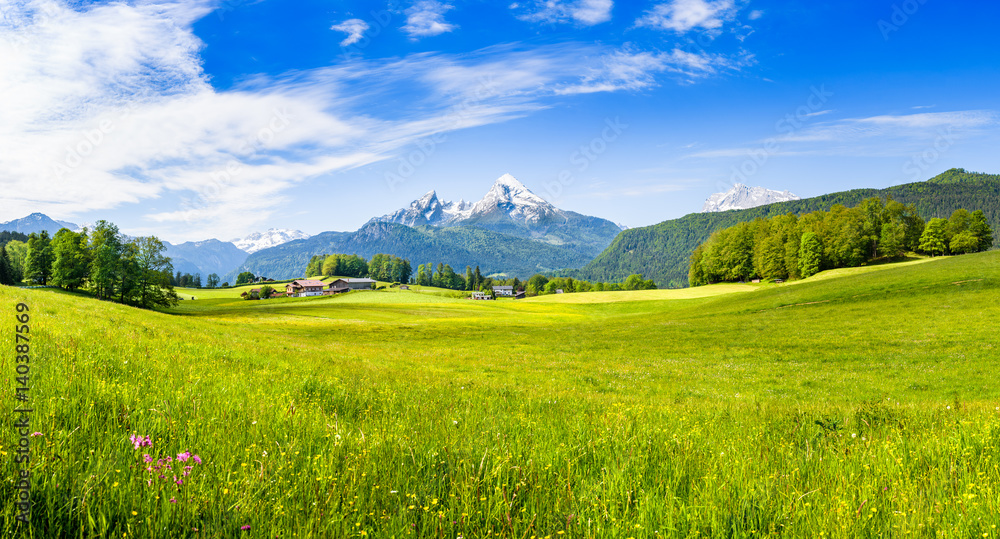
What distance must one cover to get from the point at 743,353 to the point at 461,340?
2404 cm

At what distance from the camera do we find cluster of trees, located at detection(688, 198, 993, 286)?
10456 cm

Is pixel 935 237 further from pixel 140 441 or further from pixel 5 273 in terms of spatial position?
pixel 5 273

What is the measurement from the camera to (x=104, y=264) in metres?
70.0

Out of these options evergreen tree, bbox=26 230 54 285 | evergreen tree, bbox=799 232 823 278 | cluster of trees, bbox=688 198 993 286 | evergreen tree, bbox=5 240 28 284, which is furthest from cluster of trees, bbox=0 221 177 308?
evergreen tree, bbox=799 232 823 278

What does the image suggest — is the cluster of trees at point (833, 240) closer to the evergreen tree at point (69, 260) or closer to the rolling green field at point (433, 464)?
the rolling green field at point (433, 464)

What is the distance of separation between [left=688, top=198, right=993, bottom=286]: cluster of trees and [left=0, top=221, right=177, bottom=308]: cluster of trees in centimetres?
13318

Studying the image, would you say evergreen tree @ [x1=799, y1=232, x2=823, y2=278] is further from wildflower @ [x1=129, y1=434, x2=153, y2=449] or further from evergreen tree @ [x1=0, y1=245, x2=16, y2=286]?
evergreen tree @ [x1=0, y1=245, x2=16, y2=286]

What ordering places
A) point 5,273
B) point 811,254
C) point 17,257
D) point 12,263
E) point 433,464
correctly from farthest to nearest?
point 17,257, point 12,263, point 811,254, point 5,273, point 433,464

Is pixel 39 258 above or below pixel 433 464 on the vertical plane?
above

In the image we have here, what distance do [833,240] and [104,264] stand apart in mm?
149062

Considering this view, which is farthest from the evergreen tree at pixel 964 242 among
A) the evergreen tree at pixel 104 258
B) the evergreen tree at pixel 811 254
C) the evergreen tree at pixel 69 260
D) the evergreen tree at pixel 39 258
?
the evergreen tree at pixel 39 258

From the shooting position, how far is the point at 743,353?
28562 millimetres

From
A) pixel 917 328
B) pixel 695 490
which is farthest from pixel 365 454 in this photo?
pixel 917 328

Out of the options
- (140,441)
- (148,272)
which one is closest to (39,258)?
(148,272)
